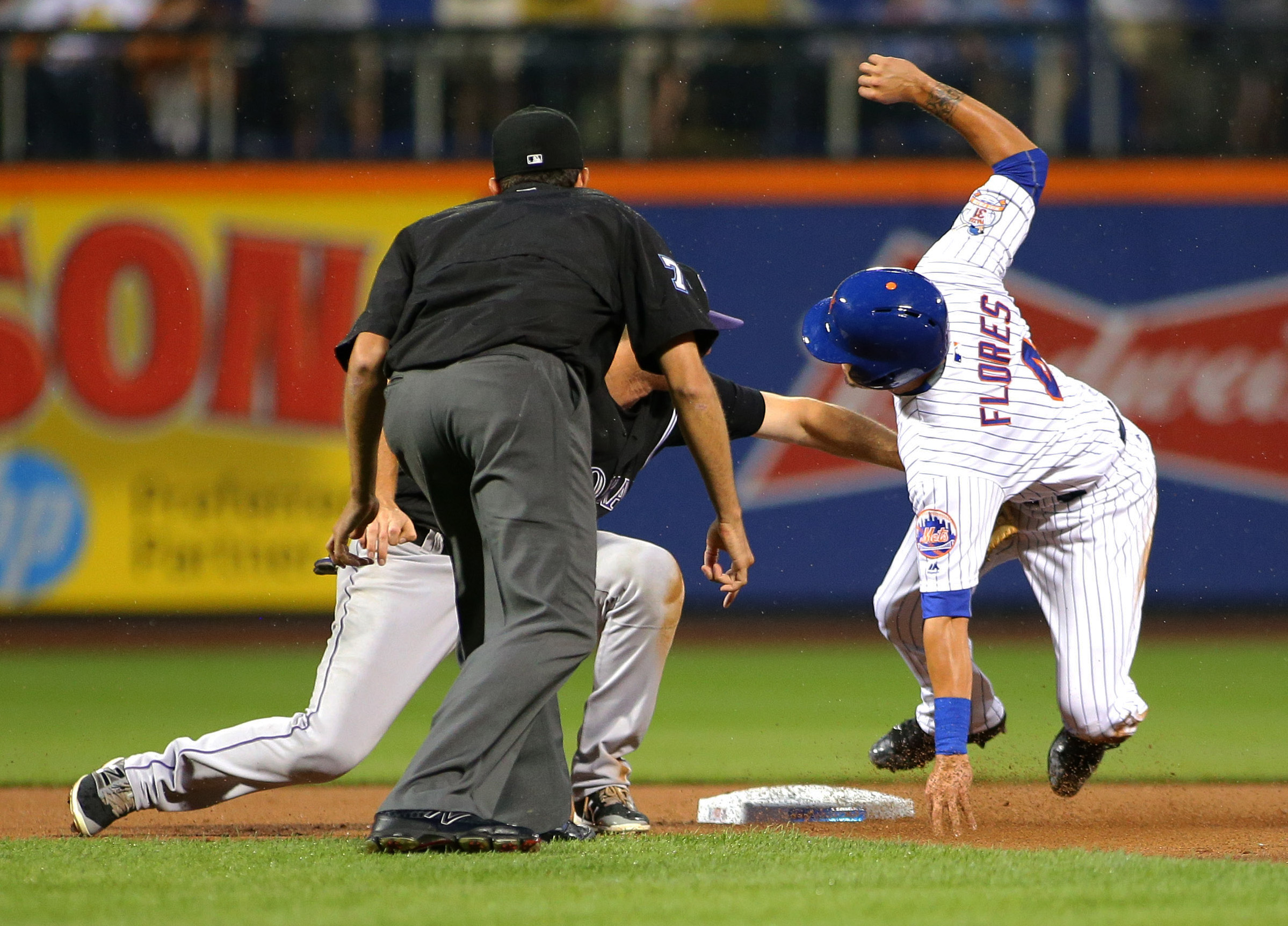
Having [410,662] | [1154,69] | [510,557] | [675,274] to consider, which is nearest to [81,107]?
[1154,69]

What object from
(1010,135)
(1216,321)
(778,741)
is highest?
(1010,135)

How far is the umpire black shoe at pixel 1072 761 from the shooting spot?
4.37 m

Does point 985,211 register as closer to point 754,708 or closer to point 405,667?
point 405,667

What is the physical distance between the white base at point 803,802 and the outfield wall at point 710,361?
17.5 feet

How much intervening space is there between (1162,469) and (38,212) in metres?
7.34

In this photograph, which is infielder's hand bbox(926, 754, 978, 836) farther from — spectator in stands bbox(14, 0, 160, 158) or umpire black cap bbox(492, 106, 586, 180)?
spectator in stands bbox(14, 0, 160, 158)

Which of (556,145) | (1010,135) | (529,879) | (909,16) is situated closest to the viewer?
(529,879)

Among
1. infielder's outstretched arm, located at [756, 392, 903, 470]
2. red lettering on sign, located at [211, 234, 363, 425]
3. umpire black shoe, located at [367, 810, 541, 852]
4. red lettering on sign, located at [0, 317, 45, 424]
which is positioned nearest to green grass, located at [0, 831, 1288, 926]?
umpire black shoe, located at [367, 810, 541, 852]

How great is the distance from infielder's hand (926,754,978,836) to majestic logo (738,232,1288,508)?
244 inches

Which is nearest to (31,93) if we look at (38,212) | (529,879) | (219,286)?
(38,212)

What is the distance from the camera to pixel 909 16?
1082 centimetres

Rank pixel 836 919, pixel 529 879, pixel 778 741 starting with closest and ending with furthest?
pixel 836 919, pixel 529 879, pixel 778 741

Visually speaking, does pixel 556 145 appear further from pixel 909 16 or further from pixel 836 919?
pixel 909 16

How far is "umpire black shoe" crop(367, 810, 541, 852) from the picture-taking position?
10.5 feet
